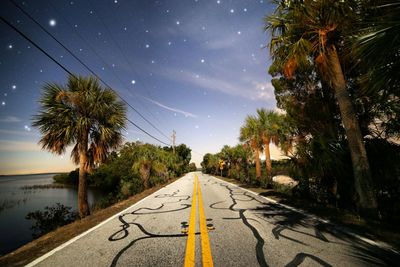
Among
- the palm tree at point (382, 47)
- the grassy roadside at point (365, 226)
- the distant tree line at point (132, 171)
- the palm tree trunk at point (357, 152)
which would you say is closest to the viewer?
the palm tree at point (382, 47)

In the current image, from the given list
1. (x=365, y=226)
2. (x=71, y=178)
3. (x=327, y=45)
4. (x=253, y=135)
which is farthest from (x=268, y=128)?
(x=71, y=178)

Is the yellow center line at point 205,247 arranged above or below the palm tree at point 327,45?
below

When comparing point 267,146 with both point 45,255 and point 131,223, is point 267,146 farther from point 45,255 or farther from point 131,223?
point 45,255

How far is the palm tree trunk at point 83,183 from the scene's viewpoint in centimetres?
857

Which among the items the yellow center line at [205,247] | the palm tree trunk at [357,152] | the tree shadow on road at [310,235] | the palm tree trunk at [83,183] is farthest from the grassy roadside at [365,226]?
the palm tree trunk at [83,183]

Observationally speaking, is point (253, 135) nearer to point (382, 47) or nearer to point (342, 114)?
point (342, 114)

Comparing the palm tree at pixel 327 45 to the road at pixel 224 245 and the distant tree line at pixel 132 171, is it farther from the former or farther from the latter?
the distant tree line at pixel 132 171

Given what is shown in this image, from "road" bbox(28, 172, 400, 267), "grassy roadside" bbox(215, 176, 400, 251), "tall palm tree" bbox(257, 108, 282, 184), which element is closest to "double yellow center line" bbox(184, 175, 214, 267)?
"road" bbox(28, 172, 400, 267)

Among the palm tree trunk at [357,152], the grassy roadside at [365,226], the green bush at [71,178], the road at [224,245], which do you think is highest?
the palm tree trunk at [357,152]

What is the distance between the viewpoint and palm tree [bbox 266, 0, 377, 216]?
5344 millimetres

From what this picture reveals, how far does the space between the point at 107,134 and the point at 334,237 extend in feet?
30.0

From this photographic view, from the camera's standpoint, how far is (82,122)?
29.8 ft

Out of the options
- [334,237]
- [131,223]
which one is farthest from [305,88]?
[131,223]

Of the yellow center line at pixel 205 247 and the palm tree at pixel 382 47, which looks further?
the yellow center line at pixel 205 247
